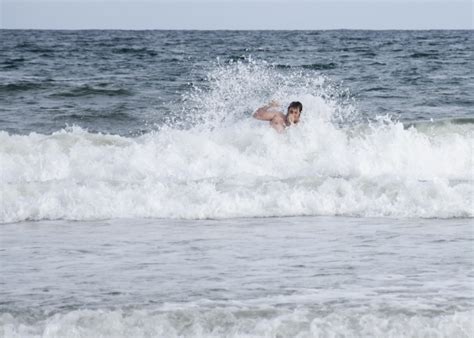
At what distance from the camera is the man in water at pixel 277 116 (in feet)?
40.6

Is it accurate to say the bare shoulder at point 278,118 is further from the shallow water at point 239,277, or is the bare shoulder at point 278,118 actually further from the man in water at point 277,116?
the shallow water at point 239,277

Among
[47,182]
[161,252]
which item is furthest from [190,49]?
[161,252]

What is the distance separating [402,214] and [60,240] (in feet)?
11.0

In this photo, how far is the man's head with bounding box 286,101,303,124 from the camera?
40.1 feet

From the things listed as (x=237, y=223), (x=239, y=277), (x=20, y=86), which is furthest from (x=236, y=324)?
(x=20, y=86)

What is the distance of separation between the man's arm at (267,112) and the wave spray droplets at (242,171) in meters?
0.16

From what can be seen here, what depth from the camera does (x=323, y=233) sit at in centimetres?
825

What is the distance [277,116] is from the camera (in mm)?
12461

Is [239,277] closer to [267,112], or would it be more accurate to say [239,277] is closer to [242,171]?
[242,171]

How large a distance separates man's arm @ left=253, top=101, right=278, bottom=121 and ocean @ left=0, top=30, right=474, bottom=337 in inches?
7.7

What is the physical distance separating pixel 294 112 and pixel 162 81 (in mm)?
11074

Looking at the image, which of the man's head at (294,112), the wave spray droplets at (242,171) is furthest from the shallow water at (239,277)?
the man's head at (294,112)

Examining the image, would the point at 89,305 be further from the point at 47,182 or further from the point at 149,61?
the point at 149,61

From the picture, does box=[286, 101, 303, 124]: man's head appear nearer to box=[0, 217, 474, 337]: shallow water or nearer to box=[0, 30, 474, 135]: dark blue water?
box=[0, 217, 474, 337]: shallow water
